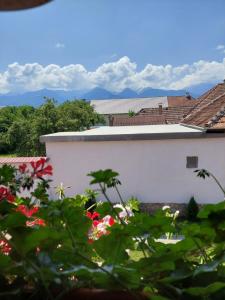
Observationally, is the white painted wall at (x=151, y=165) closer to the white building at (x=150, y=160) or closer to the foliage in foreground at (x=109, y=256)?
the white building at (x=150, y=160)

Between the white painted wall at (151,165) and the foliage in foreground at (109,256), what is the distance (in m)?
10.3

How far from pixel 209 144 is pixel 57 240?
1052 cm

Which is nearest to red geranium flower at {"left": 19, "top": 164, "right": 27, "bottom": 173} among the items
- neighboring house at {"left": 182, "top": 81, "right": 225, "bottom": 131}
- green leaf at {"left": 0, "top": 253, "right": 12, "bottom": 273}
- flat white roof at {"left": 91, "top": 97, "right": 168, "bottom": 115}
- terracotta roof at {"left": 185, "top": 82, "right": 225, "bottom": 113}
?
green leaf at {"left": 0, "top": 253, "right": 12, "bottom": 273}

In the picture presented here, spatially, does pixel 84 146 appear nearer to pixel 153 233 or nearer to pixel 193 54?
pixel 153 233

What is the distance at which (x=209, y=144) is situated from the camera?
35.3ft

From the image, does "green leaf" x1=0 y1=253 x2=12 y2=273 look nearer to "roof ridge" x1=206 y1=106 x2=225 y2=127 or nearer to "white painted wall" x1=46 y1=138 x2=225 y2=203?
"white painted wall" x1=46 y1=138 x2=225 y2=203

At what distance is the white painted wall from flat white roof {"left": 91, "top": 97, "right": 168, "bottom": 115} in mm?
44751

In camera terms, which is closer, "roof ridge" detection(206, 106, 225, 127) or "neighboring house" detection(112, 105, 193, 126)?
"roof ridge" detection(206, 106, 225, 127)

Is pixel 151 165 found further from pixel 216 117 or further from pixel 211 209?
pixel 211 209

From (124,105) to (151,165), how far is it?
50511 millimetres

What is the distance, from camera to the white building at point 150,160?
1082 cm

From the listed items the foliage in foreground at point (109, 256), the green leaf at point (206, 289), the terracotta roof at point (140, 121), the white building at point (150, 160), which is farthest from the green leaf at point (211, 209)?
the terracotta roof at point (140, 121)

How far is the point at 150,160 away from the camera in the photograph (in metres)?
11.0

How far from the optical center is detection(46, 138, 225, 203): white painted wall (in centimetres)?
1083
